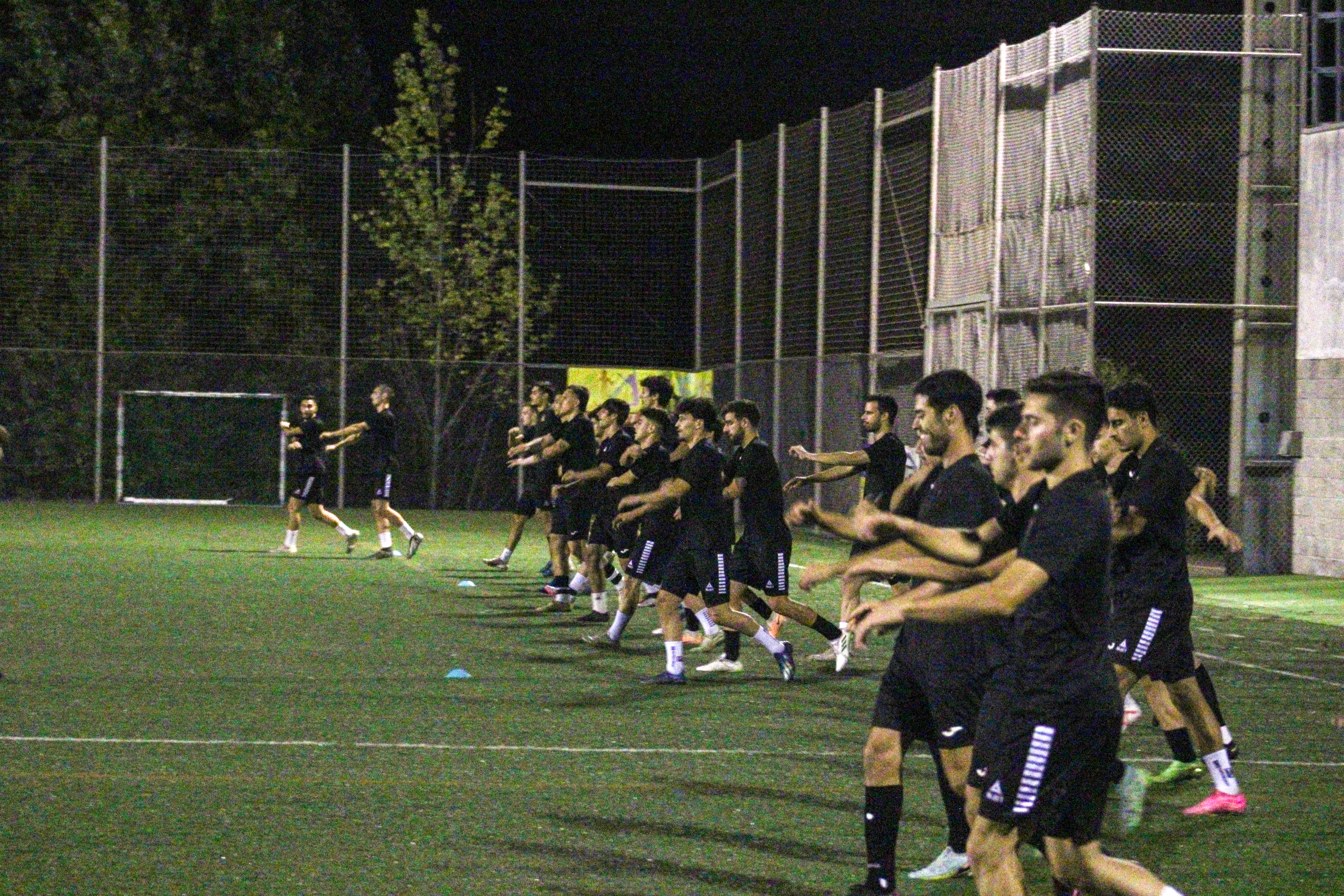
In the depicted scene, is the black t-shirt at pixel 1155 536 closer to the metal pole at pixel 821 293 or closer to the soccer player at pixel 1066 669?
the soccer player at pixel 1066 669

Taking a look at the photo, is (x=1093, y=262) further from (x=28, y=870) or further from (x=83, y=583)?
(x=28, y=870)

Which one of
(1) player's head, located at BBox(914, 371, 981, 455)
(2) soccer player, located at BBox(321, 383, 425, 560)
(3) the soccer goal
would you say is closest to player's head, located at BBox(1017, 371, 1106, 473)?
(1) player's head, located at BBox(914, 371, 981, 455)

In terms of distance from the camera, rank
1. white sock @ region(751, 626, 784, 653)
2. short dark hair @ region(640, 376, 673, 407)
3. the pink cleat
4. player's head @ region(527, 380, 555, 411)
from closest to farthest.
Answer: the pink cleat, white sock @ region(751, 626, 784, 653), short dark hair @ region(640, 376, 673, 407), player's head @ region(527, 380, 555, 411)

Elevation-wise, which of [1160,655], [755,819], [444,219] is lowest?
[755,819]

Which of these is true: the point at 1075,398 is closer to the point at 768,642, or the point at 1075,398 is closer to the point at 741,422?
the point at 768,642

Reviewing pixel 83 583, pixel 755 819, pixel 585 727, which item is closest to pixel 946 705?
pixel 755 819

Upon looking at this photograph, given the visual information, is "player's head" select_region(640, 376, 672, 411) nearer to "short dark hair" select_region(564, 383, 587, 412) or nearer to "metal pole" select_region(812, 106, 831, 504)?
"short dark hair" select_region(564, 383, 587, 412)

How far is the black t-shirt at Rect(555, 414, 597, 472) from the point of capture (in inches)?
709

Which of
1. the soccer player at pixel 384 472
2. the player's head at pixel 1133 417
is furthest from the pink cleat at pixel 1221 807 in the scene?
the soccer player at pixel 384 472

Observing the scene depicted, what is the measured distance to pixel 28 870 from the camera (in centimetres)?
740

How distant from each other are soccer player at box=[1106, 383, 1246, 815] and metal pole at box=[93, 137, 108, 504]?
2651cm

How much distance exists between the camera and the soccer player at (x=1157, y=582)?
928cm

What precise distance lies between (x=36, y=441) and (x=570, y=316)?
9.61m

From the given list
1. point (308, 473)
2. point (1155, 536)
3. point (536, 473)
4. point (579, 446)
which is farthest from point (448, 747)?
point (308, 473)
